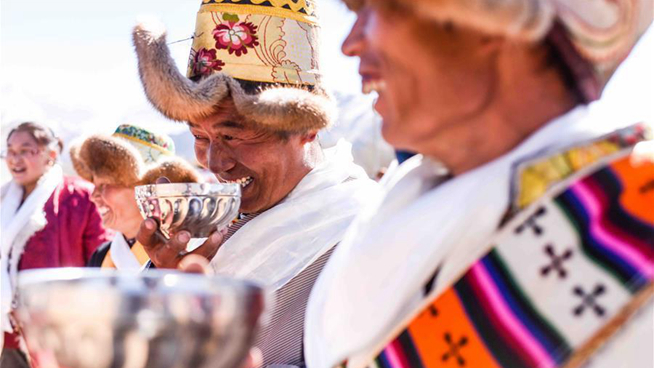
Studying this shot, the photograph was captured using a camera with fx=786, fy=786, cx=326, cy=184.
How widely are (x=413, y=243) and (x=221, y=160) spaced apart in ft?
4.30

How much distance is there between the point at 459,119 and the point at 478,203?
0.46 ft

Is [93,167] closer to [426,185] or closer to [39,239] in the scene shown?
[39,239]

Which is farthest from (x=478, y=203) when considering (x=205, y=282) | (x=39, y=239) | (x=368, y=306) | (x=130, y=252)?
(x=39, y=239)

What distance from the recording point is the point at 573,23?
1182 millimetres

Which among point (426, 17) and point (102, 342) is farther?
point (426, 17)

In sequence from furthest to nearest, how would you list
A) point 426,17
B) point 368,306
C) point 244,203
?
point 244,203 → point 368,306 → point 426,17

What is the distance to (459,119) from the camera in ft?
4.07

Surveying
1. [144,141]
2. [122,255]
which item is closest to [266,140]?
[122,255]

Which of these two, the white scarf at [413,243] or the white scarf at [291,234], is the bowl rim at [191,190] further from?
the white scarf at [413,243]

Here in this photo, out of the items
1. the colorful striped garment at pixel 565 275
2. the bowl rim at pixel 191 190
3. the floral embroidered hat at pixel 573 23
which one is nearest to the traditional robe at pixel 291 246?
the bowl rim at pixel 191 190

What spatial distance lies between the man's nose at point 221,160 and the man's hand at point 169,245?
214 mm

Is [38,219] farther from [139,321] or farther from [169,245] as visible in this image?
[139,321]

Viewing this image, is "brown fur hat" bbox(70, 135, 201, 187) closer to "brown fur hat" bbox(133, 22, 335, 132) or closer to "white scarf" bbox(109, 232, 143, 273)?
"white scarf" bbox(109, 232, 143, 273)

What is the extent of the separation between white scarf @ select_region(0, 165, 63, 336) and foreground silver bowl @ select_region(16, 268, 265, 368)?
445 centimetres
